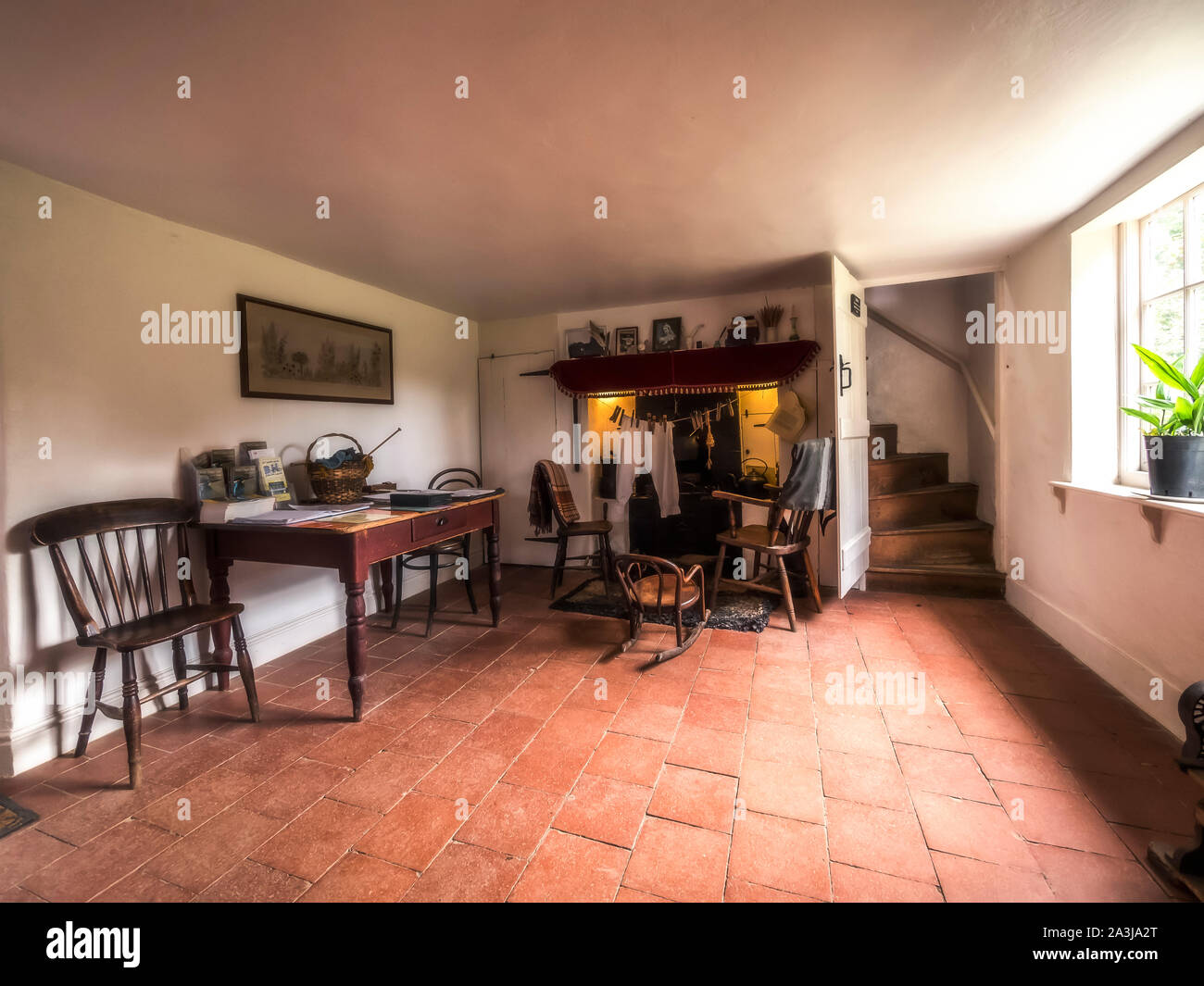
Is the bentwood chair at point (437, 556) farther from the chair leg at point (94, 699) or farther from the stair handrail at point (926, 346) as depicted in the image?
the stair handrail at point (926, 346)

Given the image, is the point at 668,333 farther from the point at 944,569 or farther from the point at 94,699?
the point at 94,699

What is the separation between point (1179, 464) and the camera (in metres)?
2.17

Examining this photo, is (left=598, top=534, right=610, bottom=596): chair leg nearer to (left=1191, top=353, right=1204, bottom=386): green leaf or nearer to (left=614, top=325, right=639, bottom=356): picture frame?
(left=614, top=325, right=639, bottom=356): picture frame

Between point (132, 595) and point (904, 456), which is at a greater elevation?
point (904, 456)

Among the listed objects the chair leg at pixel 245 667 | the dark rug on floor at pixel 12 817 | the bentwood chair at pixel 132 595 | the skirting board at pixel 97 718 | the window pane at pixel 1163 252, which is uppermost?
the window pane at pixel 1163 252

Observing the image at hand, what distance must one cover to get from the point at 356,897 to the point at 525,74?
2.55 meters

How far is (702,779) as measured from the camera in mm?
1940

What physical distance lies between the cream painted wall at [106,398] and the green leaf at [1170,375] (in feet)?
13.2

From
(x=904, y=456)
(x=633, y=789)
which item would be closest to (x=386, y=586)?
(x=633, y=789)

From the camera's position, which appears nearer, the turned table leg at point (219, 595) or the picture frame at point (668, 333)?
the turned table leg at point (219, 595)

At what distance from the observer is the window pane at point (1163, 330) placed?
245cm

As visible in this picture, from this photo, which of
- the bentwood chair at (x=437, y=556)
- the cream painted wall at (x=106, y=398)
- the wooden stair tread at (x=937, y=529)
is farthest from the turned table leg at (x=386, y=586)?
the wooden stair tread at (x=937, y=529)

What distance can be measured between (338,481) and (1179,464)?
13.5 ft

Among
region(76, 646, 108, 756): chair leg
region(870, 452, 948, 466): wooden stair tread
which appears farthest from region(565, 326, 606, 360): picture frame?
region(76, 646, 108, 756): chair leg
